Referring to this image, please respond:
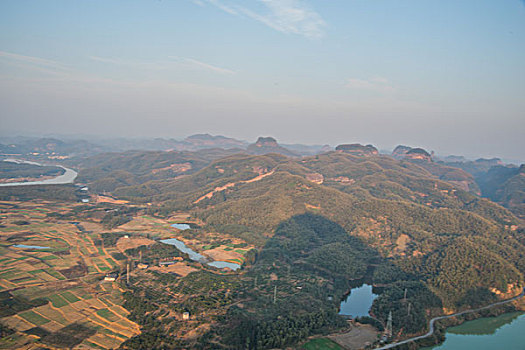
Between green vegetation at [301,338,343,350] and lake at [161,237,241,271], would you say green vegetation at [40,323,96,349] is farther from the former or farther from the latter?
lake at [161,237,241,271]

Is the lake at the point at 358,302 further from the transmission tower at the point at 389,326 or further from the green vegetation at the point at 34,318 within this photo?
the green vegetation at the point at 34,318

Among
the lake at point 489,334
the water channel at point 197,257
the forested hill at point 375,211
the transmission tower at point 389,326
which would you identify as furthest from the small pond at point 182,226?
the lake at point 489,334

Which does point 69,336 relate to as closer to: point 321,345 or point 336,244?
point 321,345

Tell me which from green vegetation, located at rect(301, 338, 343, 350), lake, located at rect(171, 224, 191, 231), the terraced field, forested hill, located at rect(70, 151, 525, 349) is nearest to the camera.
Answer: the terraced field

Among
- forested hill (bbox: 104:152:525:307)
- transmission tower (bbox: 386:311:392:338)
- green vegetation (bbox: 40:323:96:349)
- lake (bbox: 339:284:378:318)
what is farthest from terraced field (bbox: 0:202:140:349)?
forested hill (bbox: 104:152:525:307)

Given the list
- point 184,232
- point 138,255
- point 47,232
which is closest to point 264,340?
point 138,255

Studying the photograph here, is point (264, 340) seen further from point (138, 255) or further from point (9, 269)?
point (9, 269)
